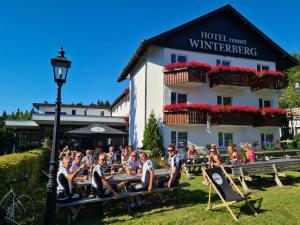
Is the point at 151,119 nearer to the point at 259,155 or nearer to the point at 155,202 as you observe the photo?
the point at 259,155

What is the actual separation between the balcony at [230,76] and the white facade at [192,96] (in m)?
0.77

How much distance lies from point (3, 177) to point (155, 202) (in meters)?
4.19

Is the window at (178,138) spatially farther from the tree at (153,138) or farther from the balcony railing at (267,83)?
the balcony railing at (267,83)

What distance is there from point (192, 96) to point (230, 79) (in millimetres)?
3177

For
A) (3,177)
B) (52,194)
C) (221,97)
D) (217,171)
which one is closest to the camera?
(52,194)

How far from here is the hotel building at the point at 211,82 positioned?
20.5 m

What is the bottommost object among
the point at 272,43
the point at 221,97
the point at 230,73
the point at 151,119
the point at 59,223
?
the point at 59,223

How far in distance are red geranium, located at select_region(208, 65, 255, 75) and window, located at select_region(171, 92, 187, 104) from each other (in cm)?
276

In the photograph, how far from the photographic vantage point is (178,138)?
20.9 meters

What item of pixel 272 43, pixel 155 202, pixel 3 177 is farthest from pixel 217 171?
pixel 272 43

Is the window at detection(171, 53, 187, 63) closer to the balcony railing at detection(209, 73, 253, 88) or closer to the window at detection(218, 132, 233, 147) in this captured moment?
the balcony railing at detection(209, 73, 253, 88)

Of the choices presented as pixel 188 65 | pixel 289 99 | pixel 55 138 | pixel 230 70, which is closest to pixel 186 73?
→ pixel 188 65

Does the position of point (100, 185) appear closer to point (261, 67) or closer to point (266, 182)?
point (266, 182)

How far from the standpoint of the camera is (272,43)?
2433 cm
